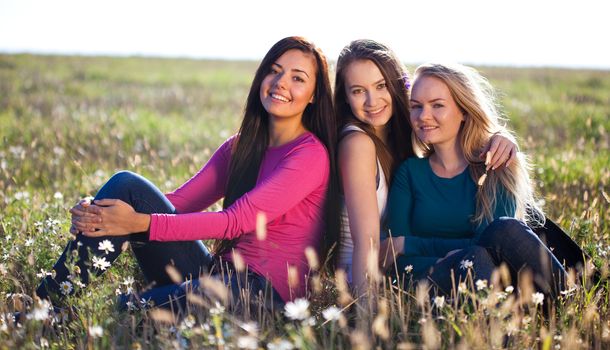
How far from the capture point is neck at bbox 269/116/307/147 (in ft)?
14.8

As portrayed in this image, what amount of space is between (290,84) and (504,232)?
56.8 inches

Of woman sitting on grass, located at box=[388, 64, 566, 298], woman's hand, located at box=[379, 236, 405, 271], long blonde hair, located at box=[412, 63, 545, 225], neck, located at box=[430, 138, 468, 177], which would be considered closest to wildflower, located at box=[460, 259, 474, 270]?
woman sitting on grass, located at box=[388, 64, 566, 298]

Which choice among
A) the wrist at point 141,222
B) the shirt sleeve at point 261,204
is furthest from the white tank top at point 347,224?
the wrist at point 141,222

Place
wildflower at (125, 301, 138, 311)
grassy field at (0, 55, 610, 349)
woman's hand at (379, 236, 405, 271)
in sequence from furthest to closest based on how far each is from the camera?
woman's hand at (379, 236, 405, 271) < wildflower at (125, 301, 138, 311) < grassy field at (0, 55, 610, 349)

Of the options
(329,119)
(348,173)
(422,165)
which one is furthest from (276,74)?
(422,165)

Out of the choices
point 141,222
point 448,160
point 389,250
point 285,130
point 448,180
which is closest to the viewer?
point 141,222

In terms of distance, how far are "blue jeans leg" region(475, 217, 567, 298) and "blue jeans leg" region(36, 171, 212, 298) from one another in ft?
5.28

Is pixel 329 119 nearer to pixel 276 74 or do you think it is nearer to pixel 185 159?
pixel 276 74

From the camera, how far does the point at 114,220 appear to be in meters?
3.91

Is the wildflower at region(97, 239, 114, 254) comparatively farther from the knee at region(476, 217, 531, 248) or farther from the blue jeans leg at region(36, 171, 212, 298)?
the knee at region(476, 217, 531, 248)

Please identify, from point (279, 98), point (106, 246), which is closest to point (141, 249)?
point (106, 246)

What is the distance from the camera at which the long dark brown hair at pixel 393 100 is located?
4.56 metres

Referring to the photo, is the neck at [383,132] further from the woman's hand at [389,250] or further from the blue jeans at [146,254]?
the blue jeans at [146,254]

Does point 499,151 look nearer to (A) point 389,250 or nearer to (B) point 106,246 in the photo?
(A) point 389,250
